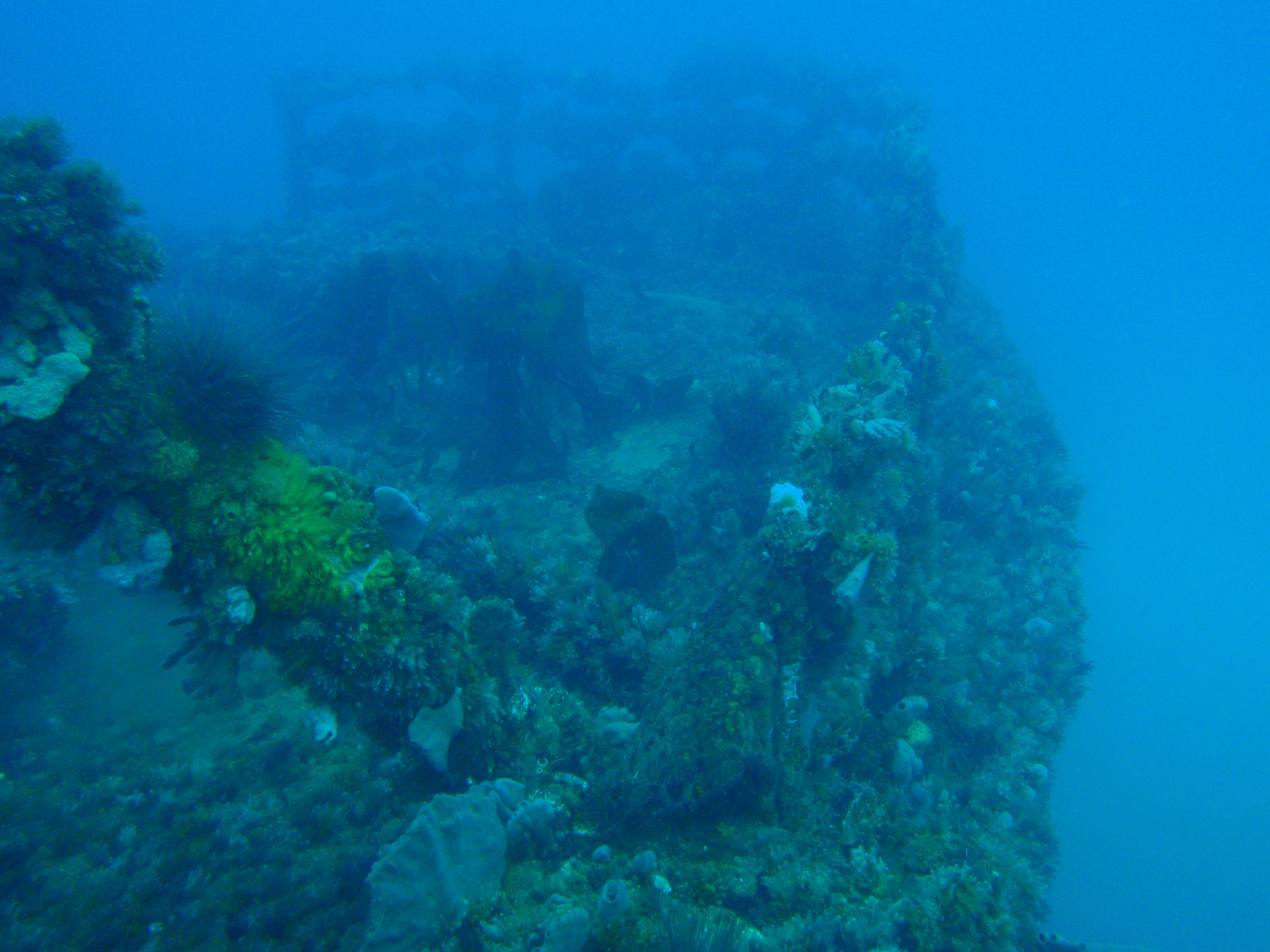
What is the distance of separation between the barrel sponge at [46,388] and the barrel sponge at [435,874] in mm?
3147

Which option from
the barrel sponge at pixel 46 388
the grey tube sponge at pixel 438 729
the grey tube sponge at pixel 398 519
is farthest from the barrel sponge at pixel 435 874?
the barrel sponge at pixel 46 388

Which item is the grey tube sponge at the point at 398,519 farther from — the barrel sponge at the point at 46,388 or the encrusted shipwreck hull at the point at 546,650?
the barrel sponge at the point at 46,388

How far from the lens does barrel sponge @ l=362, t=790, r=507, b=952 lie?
323 centimetres

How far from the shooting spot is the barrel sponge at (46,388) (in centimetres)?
268

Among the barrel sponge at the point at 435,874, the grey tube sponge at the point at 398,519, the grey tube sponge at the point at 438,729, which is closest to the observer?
the barrel sponge at the point at 435,874

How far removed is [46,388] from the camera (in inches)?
110

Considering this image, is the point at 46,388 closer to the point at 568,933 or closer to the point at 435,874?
the point at 435,874

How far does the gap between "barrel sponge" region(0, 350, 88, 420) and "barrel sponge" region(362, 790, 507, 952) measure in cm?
315

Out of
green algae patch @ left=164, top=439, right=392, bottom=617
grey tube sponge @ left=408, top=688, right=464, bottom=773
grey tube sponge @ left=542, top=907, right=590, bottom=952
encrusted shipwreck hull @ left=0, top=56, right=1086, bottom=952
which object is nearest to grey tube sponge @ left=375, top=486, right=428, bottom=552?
encrusted shipwreck hull @ left=0, top=56, right=1086, bottom=952

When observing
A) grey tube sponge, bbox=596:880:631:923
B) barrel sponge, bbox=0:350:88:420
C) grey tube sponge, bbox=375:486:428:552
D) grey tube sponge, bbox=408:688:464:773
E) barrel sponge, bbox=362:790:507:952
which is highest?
grey tube sponge, bbox=375:486:428:552

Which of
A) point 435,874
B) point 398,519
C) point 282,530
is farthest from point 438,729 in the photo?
point 282,530

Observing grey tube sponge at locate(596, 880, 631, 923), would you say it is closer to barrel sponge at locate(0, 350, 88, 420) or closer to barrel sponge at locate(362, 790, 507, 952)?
barrel sponge at locate(362, 790, 507, 952)

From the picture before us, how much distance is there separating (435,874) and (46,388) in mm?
3516

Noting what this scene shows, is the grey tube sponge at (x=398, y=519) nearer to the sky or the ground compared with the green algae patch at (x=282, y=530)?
nearer to the sky
